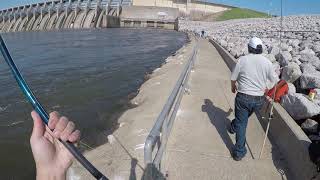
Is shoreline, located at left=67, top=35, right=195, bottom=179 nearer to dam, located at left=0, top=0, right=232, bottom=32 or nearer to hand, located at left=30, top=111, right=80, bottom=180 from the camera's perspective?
hand, located at left=30, top=111, right=80, bottom=180

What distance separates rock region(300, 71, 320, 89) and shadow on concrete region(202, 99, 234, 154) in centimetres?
241

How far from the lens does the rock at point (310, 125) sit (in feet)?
20.9

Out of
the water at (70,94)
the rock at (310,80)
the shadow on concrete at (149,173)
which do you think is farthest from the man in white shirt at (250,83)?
the rock at (310,80)

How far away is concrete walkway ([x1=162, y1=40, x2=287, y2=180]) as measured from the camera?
5070 millimetres

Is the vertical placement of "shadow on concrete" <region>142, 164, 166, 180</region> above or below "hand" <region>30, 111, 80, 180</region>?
below

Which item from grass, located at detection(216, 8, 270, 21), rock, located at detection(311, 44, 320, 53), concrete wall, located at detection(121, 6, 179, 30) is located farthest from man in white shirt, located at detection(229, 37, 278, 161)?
grass, located at detection(216, 8, 270, 21)

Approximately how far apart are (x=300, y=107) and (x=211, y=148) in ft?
6.93

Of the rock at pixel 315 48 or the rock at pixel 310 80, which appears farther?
the rock at pixel 315 48

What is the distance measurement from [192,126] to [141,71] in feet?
38.0

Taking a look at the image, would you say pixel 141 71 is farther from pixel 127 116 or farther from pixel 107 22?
pixel 107 22

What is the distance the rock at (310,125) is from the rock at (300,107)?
0.19 m

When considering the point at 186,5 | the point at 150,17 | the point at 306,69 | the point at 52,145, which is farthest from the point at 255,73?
the point at 186,5

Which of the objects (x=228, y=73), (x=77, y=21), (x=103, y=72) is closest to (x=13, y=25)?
(x=77, y=21)

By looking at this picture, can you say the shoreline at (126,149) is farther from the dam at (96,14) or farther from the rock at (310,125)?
the dam at (96,14)
